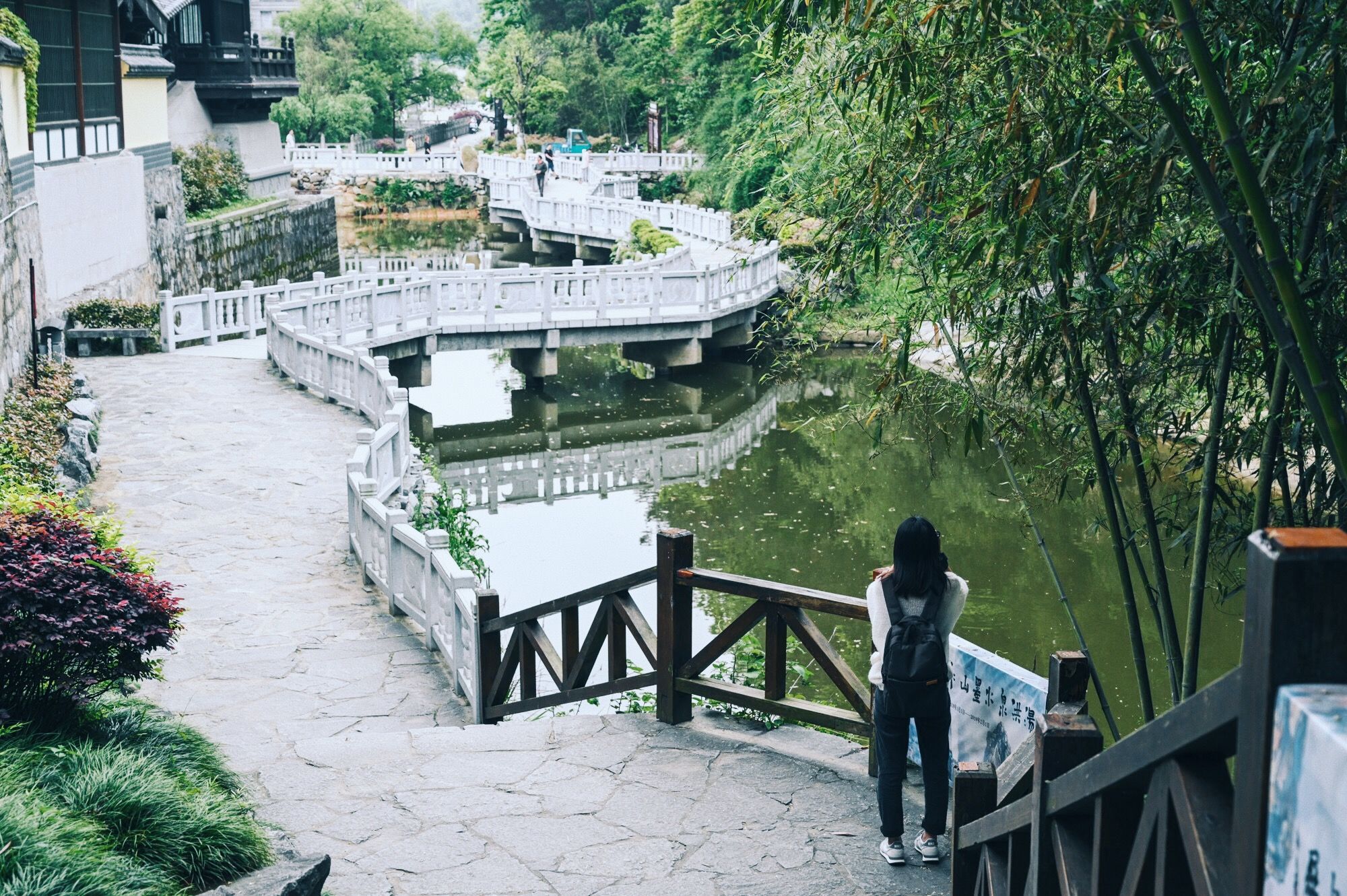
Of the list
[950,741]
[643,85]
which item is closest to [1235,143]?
[950,741]

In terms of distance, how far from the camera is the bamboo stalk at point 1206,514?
386 centimetres

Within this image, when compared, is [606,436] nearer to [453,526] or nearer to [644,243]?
[453,526]

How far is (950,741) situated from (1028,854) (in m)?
3.10

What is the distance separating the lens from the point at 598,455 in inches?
850

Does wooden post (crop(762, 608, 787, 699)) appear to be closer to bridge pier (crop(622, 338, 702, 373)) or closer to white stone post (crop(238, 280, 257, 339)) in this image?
white stone post (crop(238, 280, 257, 339))

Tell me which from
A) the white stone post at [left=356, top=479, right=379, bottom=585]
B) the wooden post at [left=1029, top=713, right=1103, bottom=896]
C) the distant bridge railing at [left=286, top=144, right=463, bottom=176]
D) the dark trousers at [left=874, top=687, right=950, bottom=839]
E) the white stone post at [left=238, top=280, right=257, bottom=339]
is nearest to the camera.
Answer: the wooden post at [left=1029, top=713, right=1103, bottom=896]

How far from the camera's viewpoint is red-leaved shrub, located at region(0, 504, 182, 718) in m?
5.63

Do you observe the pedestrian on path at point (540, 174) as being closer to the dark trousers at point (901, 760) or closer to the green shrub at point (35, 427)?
the green shrub at point (35, 427)

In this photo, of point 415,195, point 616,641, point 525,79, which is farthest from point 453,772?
point 525,79

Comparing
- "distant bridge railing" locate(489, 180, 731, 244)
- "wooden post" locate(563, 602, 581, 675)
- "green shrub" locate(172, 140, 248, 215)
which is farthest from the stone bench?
"wooden post" locate(563, 602, 581, 675)

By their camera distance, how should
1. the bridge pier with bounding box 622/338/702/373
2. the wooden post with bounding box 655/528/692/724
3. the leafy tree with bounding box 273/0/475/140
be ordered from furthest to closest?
1. the leafy tree with bounding box 273/0/475/140
2. the bridge pier with bounding box 622/338/702/373
3. the wooden post with bounding box 655/528/692/724

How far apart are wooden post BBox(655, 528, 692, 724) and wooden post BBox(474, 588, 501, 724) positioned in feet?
5.43

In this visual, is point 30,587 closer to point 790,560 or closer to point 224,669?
point 224,669

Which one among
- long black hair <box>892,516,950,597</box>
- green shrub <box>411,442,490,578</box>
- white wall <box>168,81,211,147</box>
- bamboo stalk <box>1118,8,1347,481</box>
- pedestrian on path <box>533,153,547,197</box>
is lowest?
green shrub <box>411,442,490,578</box>
